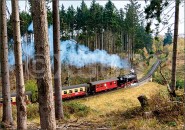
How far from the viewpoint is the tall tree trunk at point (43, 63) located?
13.5ft

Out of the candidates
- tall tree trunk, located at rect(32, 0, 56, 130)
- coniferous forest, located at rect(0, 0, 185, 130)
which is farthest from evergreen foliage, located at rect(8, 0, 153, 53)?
tall tree trunk, located at rect(32, 0, 56, 130)

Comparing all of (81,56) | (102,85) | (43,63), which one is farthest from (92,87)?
(43,63)

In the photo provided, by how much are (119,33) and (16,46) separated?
5548 centimetres

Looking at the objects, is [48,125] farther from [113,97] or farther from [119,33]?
[119,33]

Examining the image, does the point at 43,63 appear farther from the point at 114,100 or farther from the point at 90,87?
the point at 90,87

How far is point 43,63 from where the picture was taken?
13.8 ft

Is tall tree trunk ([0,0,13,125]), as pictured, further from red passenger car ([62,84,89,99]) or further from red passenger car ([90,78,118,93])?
red passenger car ([90,78,118,93])

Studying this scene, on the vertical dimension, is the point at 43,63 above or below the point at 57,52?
below

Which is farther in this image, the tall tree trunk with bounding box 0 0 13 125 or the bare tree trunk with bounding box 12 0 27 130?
the tall tree trunk with bounding box 0 0 13 125

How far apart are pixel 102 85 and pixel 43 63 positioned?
94.6ft

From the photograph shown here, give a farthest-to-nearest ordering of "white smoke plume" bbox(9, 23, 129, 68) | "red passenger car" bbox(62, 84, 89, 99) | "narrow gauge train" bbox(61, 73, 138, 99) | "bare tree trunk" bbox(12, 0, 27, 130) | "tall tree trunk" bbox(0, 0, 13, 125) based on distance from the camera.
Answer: "white smoke plume" bbox(9, 23, 129, 68) < "narrow gauge train" bbox(61, 73, 138, 99) < "red passenger car" bbox(62, 84, 89, 99) < "tall tree trunk" bbox(0, 0, 13, 125) < "bare tree trunk" bbox(12, 0, 27, 130)

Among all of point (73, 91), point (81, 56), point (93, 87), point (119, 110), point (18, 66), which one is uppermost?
point (18, 66)

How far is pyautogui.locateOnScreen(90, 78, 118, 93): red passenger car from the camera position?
31734 mm

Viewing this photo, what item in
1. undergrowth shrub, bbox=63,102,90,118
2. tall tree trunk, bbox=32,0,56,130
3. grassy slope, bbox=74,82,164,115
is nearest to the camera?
tall tree trunk, bbox=32,0,56,130
